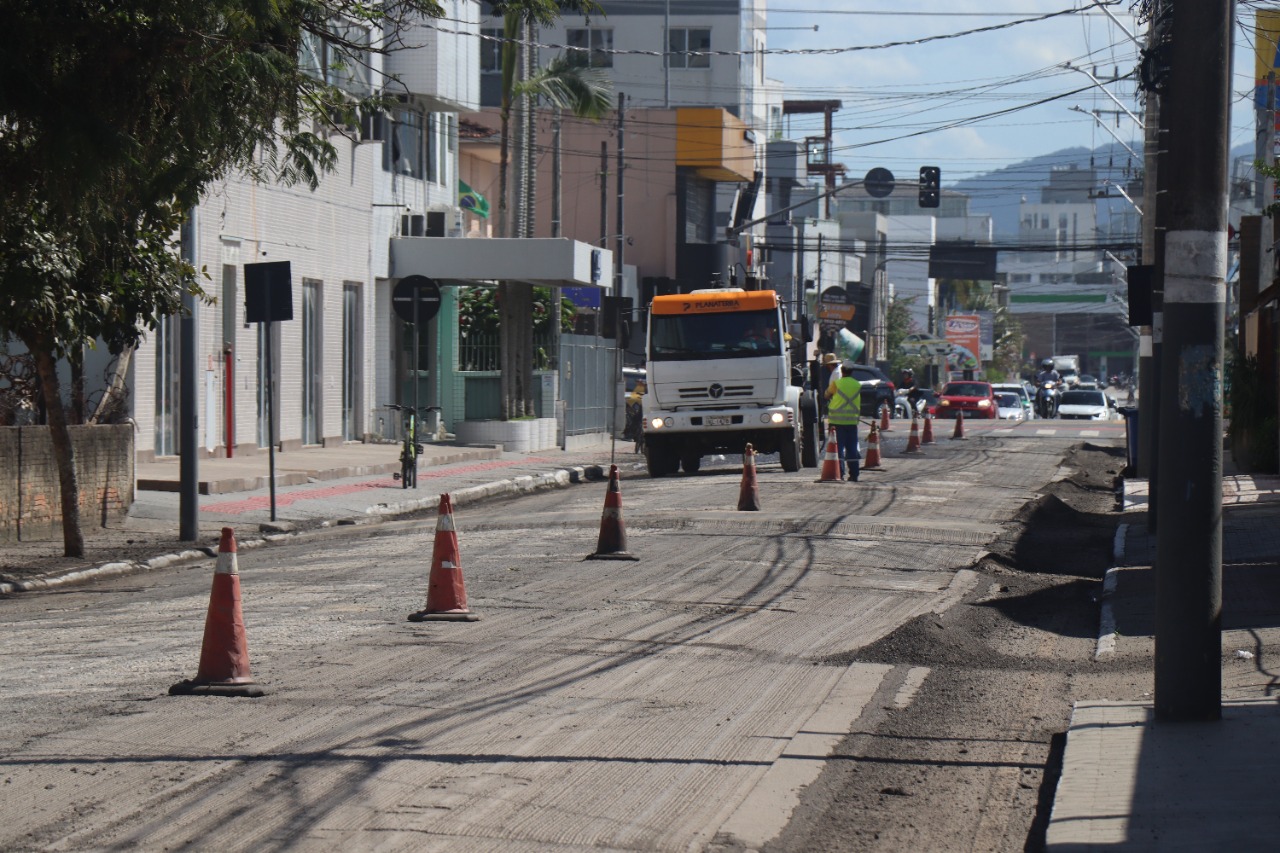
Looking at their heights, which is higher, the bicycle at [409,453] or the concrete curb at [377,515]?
the bicycle at [409,453]

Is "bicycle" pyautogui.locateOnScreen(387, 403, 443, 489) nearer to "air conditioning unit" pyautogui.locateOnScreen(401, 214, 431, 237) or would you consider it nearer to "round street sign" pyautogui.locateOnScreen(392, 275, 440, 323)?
"round street sign" pyautogui.locateOnScreen(392, 275, 440, 323)

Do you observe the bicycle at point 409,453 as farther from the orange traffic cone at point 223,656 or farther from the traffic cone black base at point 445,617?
the orange traffic cone at point 223,656

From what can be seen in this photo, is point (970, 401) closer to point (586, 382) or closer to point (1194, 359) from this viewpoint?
point (586, 382)

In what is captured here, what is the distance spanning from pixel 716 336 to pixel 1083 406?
123 feet

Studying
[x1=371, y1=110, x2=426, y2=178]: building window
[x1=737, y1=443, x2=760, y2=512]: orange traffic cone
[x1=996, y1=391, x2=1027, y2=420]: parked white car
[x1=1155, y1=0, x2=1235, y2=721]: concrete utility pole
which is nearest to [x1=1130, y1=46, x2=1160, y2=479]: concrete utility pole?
[x1=737, y1=443, x2=760, y2=512]: orange traffic cone

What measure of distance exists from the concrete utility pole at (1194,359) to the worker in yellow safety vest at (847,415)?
16469mm

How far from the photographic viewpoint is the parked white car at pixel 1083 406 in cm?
5950

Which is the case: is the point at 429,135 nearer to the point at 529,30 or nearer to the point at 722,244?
the point at 529,30

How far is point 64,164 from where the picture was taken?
1005cm

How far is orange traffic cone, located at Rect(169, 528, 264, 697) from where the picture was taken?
27.3 feet

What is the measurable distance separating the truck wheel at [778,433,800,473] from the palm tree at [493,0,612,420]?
931 centimetres

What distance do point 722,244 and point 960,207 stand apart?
403 ft

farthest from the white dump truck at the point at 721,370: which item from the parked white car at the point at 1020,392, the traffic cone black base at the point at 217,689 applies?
the parked white car at the point at 1020,392

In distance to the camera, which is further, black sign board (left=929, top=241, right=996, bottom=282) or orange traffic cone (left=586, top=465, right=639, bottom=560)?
black sign board (left=929, top=241, right=996, bottom=282)
